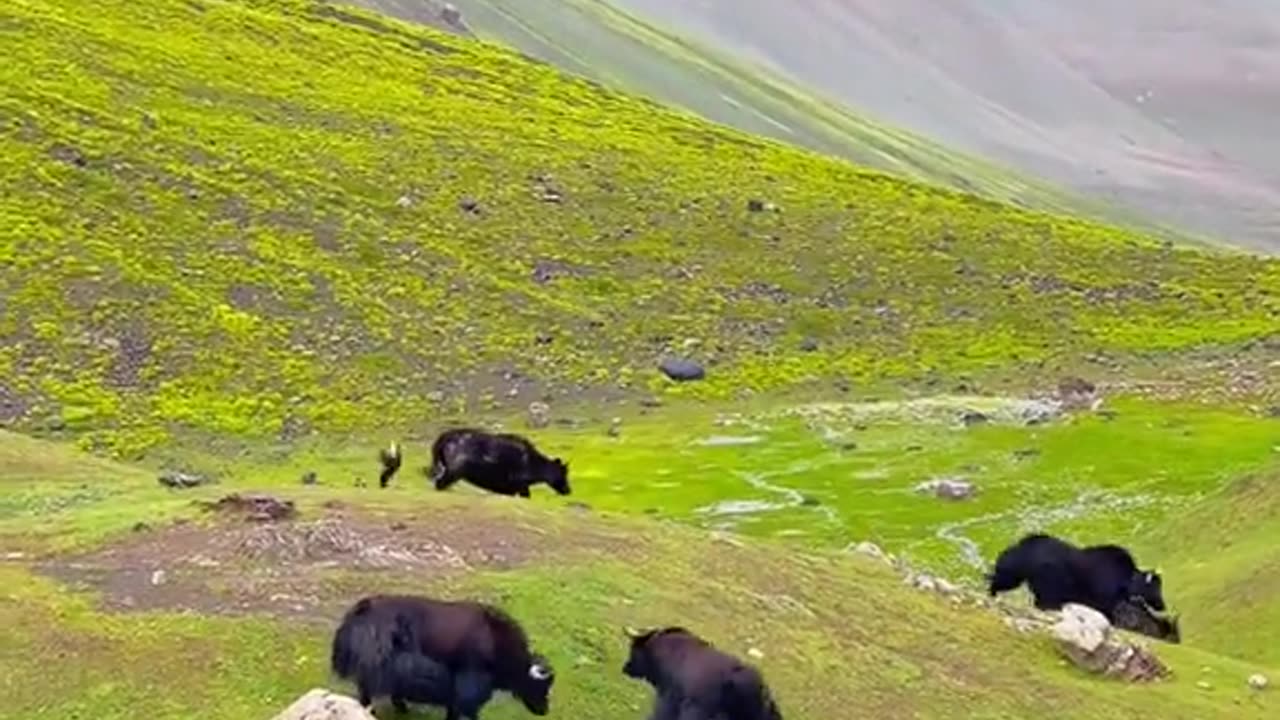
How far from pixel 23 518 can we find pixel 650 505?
19927mm

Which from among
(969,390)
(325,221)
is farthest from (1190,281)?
(325,221)

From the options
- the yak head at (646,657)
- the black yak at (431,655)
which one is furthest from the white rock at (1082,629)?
the black yak at (431,655)

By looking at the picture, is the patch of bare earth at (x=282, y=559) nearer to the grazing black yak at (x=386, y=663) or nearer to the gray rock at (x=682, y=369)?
the grazing black yak at (x=386, y=663)

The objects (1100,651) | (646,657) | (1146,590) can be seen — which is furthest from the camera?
(1146,590)

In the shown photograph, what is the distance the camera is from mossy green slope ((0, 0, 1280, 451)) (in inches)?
2377

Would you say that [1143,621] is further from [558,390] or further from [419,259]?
[419,259]

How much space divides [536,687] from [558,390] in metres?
42.1

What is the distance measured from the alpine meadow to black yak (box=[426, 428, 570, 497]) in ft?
0.47

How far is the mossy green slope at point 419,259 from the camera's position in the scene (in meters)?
60.4

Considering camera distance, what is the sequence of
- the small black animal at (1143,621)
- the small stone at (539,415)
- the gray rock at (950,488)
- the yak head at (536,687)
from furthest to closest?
1. the small stone at (539,415)
2. the gray rock at (950,488)
3. the small black animal at (1143,621)
4. the yak head at (536,687)

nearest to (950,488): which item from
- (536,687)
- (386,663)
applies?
(536,687)

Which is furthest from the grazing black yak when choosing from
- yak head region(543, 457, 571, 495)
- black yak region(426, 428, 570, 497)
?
yak head region(543, 457, 571, 495)

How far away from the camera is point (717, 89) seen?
6432 inches

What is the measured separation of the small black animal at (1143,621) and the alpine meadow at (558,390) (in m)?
0.51
